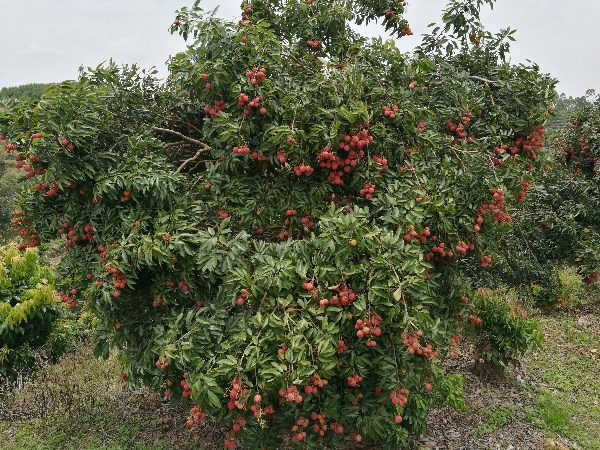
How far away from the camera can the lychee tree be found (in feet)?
9.34

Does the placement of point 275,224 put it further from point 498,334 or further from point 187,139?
point 498,334

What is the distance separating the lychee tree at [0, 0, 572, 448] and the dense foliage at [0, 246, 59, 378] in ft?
7.72

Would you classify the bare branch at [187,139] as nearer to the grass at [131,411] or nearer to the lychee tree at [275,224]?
the lychee tree at [275,224]

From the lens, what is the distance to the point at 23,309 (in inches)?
222

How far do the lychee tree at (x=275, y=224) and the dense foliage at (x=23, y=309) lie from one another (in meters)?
2.35

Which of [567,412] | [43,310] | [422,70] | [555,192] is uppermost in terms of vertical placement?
[422,70]

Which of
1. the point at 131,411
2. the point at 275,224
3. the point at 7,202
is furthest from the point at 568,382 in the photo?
the point at 7,202

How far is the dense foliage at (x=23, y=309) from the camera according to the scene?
5672 mm

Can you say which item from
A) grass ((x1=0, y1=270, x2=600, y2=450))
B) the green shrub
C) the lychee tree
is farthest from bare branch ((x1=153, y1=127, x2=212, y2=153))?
the green shrub

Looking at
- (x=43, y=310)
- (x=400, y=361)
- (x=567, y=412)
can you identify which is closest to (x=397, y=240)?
(x=400, y=361)

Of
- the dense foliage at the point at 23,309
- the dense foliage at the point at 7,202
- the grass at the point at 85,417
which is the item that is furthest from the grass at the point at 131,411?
the dense foliage at the point at 7,202

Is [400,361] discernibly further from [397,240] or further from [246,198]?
[246,198]

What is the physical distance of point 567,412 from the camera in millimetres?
5324

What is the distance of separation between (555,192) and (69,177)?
7.05 metres
